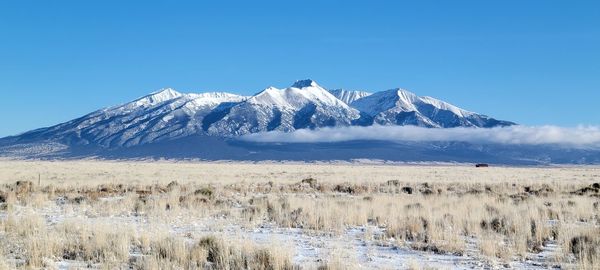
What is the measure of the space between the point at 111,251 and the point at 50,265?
4.08ft

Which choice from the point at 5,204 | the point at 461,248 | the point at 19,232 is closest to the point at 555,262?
the point at 461,248

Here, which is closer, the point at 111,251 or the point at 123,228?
the point at 111,251

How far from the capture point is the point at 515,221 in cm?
1642

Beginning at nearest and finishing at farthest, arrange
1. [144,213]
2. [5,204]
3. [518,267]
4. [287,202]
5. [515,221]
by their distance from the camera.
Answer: [518,267] → [515,221] → [144,213] → [5,204] → [287,202]

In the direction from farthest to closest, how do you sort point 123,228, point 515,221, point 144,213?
point 144,213 < point 515,221 < point 123,228

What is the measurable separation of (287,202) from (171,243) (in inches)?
408

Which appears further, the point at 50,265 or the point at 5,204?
the point at 5,204

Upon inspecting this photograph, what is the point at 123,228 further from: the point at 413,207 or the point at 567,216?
the point at 567,216

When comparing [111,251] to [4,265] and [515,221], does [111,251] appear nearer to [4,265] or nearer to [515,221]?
[4,265]

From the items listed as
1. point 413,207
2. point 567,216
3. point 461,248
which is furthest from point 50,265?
point 567,216

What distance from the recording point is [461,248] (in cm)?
1274

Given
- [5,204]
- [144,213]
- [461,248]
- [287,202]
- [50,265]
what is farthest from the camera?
[287,202]

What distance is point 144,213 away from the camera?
19094 millimetres

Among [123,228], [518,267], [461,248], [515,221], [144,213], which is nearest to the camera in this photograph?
[518,267]
